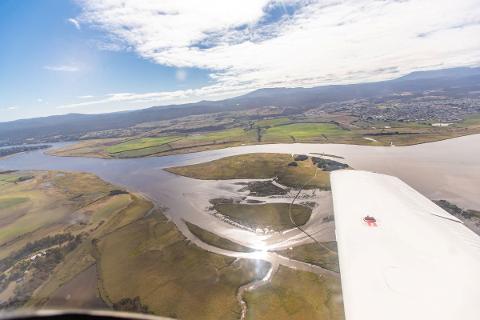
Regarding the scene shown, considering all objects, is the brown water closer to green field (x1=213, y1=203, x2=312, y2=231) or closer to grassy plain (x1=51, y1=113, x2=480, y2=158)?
grassy plain (x1=51, y1=113, x2=480, y2=158)

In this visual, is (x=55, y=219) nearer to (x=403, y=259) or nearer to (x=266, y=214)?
(x=266, y=214)

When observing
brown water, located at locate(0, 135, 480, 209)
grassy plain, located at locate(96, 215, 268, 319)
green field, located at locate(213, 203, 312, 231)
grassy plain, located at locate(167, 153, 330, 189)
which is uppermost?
grassy plain, located at locate(96, 215, 268, 319)

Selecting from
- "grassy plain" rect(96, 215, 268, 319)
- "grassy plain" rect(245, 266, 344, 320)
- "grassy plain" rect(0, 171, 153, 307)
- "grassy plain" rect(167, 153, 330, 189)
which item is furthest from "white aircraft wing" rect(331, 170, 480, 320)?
"grassy plain" rect(167, 153, 330, 189)

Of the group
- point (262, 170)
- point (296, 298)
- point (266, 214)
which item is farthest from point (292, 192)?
point (296, 298)

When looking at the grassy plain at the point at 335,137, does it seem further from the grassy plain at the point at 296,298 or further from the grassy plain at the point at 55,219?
the grassy plain at the point at 296,298

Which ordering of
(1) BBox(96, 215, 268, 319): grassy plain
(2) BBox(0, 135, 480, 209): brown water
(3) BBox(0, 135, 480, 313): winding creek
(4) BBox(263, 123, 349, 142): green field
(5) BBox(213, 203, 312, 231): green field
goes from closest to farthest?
(1) BBox(96, 215, 268, 319): grassy plain
(3) BBox(0, 135, 480, 313): winding creek
(5) BBox(213, 203, 312, 231): green field
(2) BBox(0, 135, 480, 209): brown water
(4) BBox(263, 123, 349, 142): green field

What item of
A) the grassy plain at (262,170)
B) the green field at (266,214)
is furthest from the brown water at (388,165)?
the green field at (266,214)
